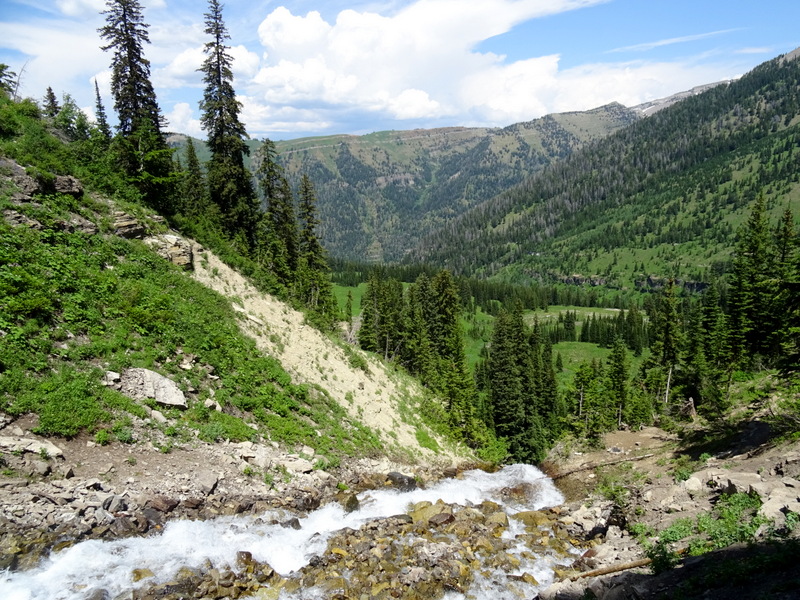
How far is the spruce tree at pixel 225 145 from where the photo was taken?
1539 inches

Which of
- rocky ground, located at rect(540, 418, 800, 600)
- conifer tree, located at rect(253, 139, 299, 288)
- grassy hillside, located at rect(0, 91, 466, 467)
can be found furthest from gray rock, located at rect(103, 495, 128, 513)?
conifer tree, located at rect(253, 139, 299, 288)

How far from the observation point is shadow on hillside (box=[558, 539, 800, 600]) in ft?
29.3

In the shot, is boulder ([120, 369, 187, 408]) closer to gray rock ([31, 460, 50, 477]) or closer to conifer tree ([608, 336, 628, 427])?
gray rock ([31, 460, 50, 477])

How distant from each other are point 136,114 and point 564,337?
154m

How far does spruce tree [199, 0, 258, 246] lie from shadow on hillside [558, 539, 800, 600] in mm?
37441

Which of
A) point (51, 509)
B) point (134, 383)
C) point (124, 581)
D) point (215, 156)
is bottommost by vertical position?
point (124, 581)

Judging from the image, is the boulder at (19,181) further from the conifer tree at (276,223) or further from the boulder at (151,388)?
the conifer tree at (276,223)

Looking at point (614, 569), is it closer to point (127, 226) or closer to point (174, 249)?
point (174, 249)

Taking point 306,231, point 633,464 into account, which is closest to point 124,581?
point 633,464

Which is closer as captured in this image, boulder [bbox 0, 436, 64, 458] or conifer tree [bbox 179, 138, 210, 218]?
boulder [bbox 0, 436, 64, 458]

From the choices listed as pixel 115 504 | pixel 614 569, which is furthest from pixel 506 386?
pixel 115 504

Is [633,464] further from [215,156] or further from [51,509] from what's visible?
[215,156]

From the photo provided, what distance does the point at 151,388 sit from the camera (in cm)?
1783

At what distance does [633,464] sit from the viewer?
95.3ft
